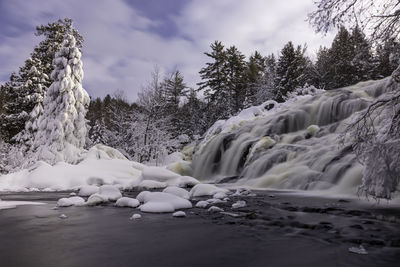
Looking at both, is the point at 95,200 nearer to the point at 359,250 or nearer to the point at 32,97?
the point at 359,250

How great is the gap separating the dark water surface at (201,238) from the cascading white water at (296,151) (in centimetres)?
329

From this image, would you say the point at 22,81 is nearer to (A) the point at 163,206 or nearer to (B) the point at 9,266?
(A) the point at 163,206

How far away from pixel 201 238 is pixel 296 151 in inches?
325

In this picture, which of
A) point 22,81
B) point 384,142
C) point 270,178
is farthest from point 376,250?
point 22,81

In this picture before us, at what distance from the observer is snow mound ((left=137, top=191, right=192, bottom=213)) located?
5.19 m

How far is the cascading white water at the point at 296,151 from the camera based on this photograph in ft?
27.2

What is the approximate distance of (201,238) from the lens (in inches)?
133

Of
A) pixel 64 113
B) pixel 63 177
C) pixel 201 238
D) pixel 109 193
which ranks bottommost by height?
pixel 201 238

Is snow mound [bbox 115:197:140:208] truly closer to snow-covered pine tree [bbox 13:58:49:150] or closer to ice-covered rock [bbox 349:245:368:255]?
ice-covered rock [bbox 349:245:368:255]

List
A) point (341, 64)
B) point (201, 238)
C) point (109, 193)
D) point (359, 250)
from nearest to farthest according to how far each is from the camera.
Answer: point (359, 250) → point (201, 238) → point (109, 193) → point (341, 64)

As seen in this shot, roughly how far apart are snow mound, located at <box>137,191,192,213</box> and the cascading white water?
4.22 m

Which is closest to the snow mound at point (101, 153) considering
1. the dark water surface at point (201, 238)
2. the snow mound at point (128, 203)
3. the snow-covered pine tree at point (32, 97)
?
the snow-covered pine tree at point (32, 97)

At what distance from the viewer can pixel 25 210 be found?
5.59 meters

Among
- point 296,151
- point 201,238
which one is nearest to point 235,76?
point 296,151
